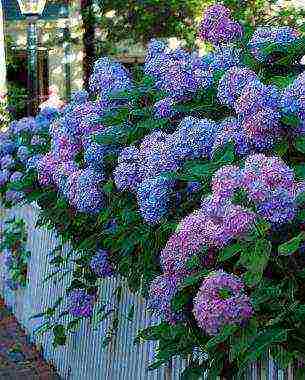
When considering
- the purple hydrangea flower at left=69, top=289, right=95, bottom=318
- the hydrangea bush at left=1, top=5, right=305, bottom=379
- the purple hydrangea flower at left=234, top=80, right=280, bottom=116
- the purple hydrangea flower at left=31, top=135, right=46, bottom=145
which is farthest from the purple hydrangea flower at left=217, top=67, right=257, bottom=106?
the purple hydrangea flower at left=31, top=135, right=46, bottom=145

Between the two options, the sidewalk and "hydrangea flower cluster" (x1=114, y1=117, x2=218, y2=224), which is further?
the sidewalk

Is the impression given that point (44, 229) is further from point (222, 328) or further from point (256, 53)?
point (222, 328)

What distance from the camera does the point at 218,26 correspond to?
448 centimetres

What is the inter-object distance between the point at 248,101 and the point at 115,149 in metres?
1.43

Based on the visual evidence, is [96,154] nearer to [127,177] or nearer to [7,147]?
[127,177]

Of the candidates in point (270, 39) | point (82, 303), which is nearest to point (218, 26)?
point (270, 39)

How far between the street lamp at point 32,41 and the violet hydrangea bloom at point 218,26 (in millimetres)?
8679

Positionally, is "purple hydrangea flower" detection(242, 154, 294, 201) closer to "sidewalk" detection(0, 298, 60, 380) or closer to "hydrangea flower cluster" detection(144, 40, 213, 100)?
"hydrangea flower cluster" detection(144, 40, 213, 100)

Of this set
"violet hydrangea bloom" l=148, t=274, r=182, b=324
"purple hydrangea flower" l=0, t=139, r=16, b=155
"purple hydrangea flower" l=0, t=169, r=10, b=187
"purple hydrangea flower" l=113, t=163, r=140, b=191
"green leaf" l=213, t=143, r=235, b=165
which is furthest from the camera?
"purple hydrangea flower" l=0, t=139, r=16, b=155

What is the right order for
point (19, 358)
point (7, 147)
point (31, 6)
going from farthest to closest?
point (31, 6), point (7, 147), point (19, 358)

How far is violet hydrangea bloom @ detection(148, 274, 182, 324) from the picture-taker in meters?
3.36

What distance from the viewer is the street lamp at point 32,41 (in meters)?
13.0

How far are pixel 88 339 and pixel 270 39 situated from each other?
284 cm

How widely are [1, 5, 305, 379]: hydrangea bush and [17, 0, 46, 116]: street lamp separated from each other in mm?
7783
